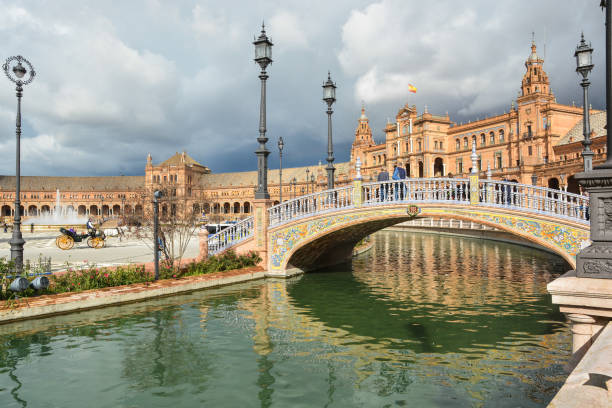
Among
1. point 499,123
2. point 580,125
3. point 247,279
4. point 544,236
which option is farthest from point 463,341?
point 499,123

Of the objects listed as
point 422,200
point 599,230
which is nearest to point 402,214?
point 422,200

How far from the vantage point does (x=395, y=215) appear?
15281 millimetres

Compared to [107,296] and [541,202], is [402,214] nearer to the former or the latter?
[541,202]

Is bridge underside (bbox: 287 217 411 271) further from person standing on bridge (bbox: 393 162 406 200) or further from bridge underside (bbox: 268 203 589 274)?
person standing on bridge (bbox: 393 162 406 200)

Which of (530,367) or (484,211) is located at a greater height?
(484,211)

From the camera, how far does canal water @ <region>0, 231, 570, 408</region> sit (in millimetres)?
6535

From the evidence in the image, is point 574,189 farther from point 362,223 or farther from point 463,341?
point 463,341

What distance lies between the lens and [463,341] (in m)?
9.12

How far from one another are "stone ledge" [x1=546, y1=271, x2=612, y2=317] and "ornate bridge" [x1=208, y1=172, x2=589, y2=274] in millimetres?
8152

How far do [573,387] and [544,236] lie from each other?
11.1 meters

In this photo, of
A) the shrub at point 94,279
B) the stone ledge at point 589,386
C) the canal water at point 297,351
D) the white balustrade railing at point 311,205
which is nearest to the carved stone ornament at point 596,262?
the stone ledge at point 589,386

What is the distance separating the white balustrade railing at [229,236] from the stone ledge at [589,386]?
15.2m

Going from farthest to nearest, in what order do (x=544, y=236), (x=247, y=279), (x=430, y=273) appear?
(x=430, y=273) → (x=247, y=279) → (x=544, y=236)

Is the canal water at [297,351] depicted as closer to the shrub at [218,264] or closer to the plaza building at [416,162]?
the shrub at [218,264]
